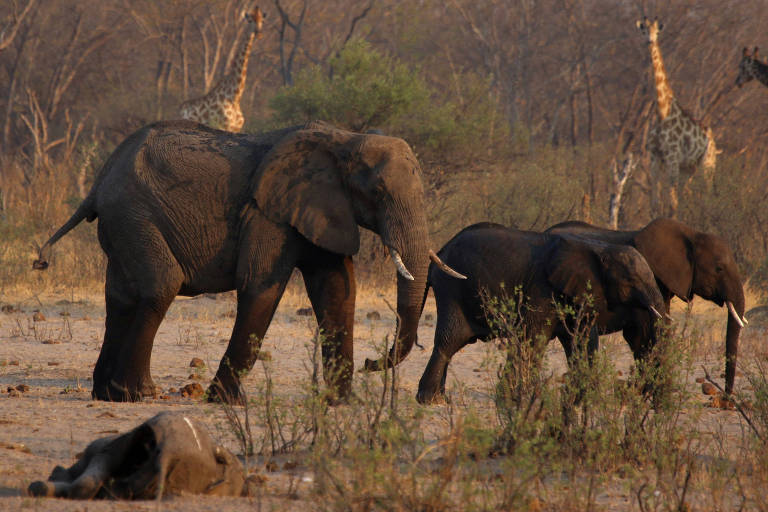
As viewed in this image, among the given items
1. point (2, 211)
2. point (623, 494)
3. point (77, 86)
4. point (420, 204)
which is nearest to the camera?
point (623, 494)

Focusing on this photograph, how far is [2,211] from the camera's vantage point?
51.1 ft

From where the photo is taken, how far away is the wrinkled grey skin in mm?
4133

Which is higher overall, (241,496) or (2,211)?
(2,211)

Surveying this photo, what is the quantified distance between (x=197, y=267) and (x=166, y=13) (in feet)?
73.7

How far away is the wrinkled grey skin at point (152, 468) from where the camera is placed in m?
4.13

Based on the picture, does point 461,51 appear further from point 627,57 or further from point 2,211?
point 2,211

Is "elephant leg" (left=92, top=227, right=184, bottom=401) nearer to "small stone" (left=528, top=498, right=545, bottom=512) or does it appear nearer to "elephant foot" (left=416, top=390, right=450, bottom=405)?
"elephant foot" (left=416, top=390, right=450, bottom=405)

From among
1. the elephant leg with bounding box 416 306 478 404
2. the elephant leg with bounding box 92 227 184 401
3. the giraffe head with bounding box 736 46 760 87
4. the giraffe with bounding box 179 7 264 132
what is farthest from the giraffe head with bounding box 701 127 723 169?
the elephant leg with bounding box 92 227 184 401

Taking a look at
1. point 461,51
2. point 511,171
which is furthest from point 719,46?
point 511,171

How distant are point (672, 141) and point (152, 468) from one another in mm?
15920

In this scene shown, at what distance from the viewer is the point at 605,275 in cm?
732

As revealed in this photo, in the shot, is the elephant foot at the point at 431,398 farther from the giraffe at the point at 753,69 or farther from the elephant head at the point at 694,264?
the giraffe at the point at 753,69

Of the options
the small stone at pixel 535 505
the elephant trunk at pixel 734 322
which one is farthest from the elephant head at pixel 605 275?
the small stone at pixel 535 505

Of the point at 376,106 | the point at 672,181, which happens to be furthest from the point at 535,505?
the point at 672,181
